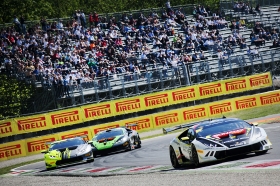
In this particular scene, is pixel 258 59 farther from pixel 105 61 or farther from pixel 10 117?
pixel 10 117

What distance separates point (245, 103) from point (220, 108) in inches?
65.4

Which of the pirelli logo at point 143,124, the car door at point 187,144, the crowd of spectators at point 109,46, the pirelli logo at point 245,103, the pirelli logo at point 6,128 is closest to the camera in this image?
the car door at point 187,144

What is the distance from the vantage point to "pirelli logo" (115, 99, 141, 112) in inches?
1364

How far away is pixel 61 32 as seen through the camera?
38594 millimetres

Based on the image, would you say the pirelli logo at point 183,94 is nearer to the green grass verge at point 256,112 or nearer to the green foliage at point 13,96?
the green grass verge at point 256,112

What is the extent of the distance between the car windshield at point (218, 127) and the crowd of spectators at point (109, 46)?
1847cm

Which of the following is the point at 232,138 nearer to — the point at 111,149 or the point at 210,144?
the point at 210,144

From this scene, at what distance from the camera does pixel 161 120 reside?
35.6m

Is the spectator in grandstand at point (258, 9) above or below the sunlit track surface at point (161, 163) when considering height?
above

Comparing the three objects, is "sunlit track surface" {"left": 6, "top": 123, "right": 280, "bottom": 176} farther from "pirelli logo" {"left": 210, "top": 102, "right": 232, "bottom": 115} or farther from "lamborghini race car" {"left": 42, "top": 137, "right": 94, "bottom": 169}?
"pirelli logo" {"left": 210, "top": 102, "right": 232, "bottom": 115}

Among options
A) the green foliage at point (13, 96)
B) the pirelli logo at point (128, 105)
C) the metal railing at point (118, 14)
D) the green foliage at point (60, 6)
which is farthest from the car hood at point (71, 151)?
the green foliage at point (60, 6)

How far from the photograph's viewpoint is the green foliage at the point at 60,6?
7081 centimetres

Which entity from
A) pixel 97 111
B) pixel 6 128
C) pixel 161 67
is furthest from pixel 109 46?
pixel 6 128

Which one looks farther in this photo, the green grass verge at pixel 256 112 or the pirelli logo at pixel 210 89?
the pirelli logo at pixel 210 89
